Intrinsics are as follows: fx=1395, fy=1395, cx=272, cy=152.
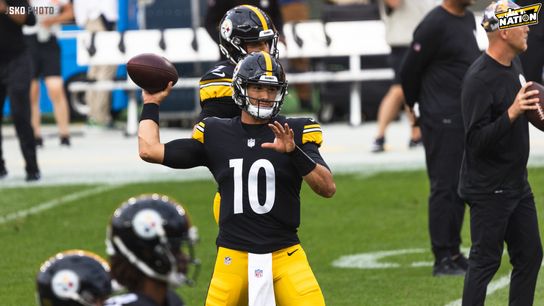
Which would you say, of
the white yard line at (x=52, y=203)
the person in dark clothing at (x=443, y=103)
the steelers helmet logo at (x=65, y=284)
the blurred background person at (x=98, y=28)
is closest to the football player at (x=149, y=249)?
the steelers helmet logo at (x=65, y=284)

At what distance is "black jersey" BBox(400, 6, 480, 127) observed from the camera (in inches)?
345

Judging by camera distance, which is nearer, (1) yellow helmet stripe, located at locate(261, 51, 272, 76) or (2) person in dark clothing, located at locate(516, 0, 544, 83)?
(1) yellow helmet stripe, located at locate(261, 51, 272, 76)

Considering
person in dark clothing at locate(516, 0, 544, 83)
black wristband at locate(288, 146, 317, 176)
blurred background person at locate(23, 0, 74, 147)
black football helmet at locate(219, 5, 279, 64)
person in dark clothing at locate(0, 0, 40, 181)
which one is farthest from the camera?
blurred background person at locate(23, 0, 74, 147)

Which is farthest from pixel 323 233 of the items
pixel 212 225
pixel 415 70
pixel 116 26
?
pixel 116 26

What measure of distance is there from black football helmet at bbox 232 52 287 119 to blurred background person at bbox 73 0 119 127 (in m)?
11.6

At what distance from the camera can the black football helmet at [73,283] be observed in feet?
13.5

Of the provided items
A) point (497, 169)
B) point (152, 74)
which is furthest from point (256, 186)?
point (497, 169)

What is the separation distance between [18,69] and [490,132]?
6712 mm

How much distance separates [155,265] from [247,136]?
178 cm

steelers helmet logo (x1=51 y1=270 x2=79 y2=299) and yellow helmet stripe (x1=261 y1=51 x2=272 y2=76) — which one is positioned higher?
yellow helmet stripe (x1=261 y1=51 x2=272 y2=76)

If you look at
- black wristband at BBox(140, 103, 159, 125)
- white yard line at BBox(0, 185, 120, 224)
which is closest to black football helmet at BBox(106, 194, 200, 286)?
black wristband at BBox(140, 103, 159, 125)

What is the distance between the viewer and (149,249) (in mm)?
4184

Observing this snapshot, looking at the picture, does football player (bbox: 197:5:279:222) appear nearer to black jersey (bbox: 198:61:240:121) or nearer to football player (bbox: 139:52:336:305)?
black jersey (bbox: 198:61:240:121)

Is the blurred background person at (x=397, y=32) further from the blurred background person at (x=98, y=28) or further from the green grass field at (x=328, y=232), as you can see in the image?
the blurred background person at (x=98, y=28)
